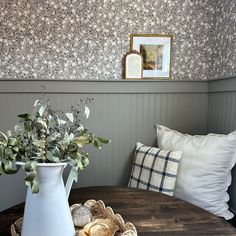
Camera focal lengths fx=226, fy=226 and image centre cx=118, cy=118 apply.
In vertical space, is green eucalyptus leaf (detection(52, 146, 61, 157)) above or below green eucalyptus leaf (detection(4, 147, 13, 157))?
below

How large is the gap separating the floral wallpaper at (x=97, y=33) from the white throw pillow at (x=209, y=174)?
53cm

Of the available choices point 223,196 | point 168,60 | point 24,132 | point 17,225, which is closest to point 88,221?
point 17,225

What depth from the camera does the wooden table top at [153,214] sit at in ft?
2.67

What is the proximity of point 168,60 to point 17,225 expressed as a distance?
4.73 ft

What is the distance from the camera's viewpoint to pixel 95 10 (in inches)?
64.1

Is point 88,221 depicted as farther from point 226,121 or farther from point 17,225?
point 226,121

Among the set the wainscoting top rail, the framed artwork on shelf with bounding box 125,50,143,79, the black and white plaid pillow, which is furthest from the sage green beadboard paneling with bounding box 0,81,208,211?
the black and white plaid pillow

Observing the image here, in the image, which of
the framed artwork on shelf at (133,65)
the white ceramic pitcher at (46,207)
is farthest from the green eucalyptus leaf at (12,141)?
the framed artwork on shelf at (133,65)

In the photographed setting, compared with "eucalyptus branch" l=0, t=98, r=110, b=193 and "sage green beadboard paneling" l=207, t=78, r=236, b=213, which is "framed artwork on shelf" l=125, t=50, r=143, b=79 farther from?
"eucalyptus branch" l=0, t=98, r=110, b=193

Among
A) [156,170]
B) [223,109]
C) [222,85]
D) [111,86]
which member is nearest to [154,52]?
[111,86]

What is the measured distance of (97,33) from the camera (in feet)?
5.41

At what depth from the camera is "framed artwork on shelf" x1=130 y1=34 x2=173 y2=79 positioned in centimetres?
168

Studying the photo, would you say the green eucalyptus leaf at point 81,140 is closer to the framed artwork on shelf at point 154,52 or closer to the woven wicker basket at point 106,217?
the woven wicker basket at point 106,217

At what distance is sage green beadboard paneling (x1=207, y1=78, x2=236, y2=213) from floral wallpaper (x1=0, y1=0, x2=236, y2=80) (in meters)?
0.09
